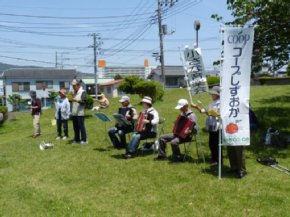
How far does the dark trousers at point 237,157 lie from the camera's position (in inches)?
273

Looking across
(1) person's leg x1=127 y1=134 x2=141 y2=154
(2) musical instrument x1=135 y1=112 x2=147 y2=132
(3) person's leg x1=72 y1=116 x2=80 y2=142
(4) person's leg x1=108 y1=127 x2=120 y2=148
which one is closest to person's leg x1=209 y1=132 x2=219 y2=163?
(2) musical instrument x1=135 y1=112 x2=147 y2=132

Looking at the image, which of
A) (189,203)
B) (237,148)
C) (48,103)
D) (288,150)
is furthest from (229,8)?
(48,103)

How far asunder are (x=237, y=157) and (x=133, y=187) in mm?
1884

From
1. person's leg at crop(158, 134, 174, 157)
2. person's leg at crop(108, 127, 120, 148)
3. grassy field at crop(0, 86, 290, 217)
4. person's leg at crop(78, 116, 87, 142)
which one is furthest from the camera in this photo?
person's leg at crop(78, 116, 87, 142)

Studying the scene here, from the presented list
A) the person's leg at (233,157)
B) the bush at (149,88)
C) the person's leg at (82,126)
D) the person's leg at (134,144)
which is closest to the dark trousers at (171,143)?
the person's leg at (134,144)

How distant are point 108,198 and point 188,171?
1.86 m

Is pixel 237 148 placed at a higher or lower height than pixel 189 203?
higher

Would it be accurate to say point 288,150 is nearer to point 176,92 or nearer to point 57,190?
point 57,190

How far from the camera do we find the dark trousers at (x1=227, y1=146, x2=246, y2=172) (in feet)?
22.8

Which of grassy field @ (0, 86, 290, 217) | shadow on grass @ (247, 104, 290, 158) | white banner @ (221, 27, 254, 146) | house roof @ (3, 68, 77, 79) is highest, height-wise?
house roof @ (3, 68, 77, 79)

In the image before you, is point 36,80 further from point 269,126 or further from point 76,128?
point 269,126

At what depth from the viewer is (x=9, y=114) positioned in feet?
84.7

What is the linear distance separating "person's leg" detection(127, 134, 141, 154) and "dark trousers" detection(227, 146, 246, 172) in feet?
7.87

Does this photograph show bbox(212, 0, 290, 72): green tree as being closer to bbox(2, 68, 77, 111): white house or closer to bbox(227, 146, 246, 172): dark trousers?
bbox(227, 146, 246, 172): dark trousers
